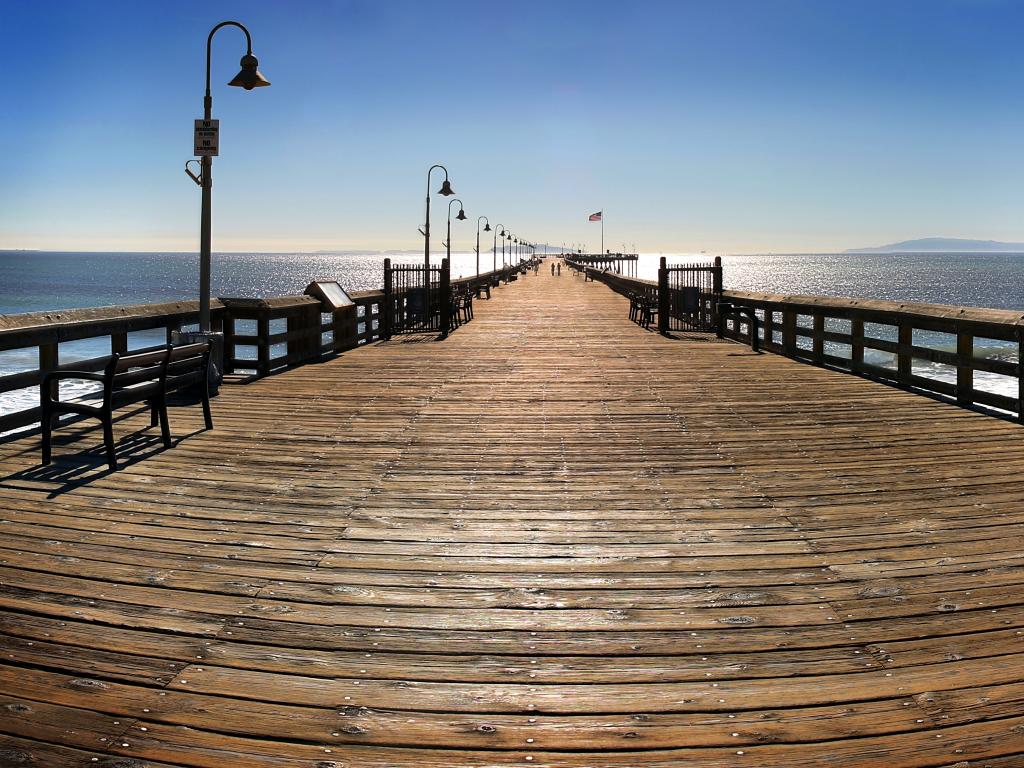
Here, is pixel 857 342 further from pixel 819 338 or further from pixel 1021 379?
pixel 1021 379

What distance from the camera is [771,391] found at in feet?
32.0

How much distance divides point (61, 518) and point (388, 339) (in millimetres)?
12434

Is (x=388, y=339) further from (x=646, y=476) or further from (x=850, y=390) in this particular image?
(x=646, y=476)

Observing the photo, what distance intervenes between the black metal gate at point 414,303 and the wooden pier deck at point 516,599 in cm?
1053

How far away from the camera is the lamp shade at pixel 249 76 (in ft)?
31.4

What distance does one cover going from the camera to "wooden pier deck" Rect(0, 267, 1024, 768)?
103 inches

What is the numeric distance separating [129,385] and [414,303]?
12.0 metres

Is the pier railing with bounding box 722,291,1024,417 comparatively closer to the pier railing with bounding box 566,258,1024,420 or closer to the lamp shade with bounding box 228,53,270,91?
the pier railing with bounding box 566,258,1024,420

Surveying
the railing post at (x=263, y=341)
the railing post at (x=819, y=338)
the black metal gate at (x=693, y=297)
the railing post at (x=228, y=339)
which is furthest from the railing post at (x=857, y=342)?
the railing post at (x=228, y=339)

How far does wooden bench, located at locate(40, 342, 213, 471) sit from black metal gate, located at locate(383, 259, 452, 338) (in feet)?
32.9

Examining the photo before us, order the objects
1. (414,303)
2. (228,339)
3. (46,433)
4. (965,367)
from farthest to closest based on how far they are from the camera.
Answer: (414,303) < (228,339) < (965,367) < (46,433)

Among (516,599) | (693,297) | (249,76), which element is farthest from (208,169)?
(693,297)

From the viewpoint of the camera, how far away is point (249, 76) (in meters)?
9.65

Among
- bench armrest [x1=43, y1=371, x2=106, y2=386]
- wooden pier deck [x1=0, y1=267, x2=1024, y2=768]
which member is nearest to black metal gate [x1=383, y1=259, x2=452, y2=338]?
wooden pier deck [x1=0, y1=267, x2=1024, y2=768]
